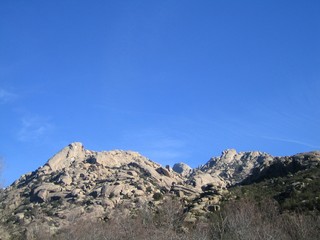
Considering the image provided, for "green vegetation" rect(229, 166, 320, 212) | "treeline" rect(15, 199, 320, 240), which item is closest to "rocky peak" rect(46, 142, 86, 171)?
"treeline" rect(15, 199, 320, 240)

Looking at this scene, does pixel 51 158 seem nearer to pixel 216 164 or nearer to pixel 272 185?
pixel 216 164

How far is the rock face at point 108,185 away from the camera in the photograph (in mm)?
60000

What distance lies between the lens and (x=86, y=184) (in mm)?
88000

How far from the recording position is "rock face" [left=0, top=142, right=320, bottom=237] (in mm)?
60000

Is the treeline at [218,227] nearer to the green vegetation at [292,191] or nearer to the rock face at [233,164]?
the green vegetation at [292,191]

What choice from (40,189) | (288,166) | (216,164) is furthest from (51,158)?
(288,166)

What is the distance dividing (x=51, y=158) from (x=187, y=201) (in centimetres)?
6855

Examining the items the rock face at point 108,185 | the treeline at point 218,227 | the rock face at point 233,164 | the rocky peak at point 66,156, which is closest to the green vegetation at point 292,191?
the treeline at point 218,227

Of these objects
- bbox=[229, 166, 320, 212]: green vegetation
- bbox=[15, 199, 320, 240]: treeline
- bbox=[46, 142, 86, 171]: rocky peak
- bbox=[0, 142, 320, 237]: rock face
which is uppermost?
bbox=[46, 142, 86, 171]: rocky peak

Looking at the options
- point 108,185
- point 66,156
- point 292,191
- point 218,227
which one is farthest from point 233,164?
point 218,227

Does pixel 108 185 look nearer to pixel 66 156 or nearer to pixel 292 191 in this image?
pixel 66 156

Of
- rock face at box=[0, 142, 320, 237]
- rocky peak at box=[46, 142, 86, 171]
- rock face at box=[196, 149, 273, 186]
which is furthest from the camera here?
rocky peak at box=[46, 142, 86, 171]

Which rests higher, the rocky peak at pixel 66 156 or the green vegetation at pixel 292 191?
the rocky peak at pixel 66 156

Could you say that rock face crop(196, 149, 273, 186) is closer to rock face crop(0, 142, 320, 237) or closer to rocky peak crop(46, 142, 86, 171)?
rock face crop(0, 142, 320, 237)
